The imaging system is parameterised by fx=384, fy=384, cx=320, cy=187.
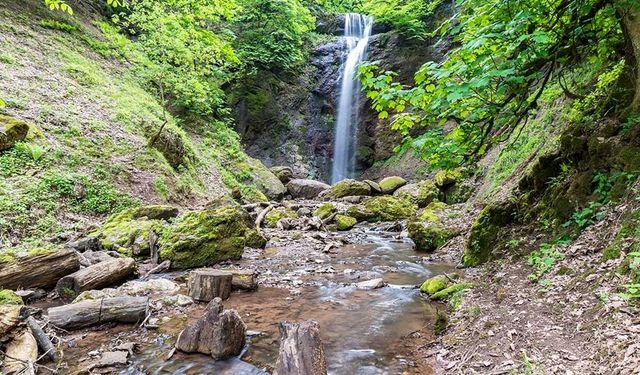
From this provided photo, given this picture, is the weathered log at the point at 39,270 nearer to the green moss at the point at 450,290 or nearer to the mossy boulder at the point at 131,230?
the mossy boulder at the point at 131,230

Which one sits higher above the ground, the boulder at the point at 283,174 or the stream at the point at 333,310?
the boulder at the point at 283,174

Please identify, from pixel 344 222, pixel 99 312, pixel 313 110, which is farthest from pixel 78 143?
pixel 313 110

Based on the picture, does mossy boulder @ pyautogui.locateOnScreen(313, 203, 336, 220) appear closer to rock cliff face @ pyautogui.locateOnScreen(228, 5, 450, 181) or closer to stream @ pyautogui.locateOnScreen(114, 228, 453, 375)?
stream @ pyautogui.locateOnScreen(114, 228, 453, 375)

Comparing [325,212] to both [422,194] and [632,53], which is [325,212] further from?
[632,53]

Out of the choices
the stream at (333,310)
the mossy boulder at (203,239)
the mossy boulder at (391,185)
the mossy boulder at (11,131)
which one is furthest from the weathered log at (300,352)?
the mossy boulder at (391,185)

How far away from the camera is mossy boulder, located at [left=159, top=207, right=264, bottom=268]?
728cm

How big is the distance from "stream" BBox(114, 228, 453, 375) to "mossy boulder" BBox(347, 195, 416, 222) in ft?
13.8

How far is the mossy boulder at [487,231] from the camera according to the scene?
617cm

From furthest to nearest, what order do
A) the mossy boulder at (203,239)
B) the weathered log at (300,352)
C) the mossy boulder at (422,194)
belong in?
the mossy boulder at (422,194)
the mossy boulder at (203,239)
the weathered log at (300,352)

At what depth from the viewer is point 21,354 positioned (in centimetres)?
346

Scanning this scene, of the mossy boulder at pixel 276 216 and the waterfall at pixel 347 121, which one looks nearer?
the mossy boulder at pixel 276 216

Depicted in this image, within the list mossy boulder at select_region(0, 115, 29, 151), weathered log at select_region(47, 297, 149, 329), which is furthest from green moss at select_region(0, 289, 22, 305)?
mossy boulder at select_region(0, 115, 29, 151)

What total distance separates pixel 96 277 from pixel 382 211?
30.5ft

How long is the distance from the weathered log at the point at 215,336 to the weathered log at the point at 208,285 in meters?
1.46
